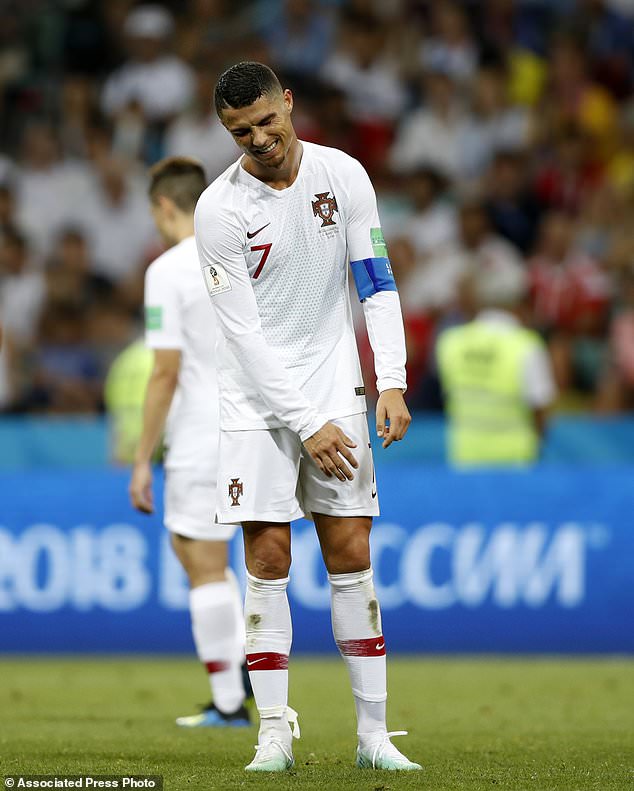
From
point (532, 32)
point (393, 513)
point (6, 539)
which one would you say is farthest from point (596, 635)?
point (532, 32)

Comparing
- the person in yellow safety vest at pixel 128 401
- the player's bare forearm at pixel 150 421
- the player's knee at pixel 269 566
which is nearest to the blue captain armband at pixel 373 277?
the player's knee at pixel 269 566

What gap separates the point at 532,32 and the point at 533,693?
9526mm

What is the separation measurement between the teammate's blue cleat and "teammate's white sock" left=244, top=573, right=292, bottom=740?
Result: 1.72 metres

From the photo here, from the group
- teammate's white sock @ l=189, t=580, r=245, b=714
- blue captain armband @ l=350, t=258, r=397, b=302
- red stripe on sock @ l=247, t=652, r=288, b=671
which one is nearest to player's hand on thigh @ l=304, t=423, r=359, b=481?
blue captain armband @ l=350, t=258, r=397, b=302

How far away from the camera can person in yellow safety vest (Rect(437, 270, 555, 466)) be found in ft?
33.9

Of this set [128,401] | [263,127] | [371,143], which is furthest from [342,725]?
[371,143]

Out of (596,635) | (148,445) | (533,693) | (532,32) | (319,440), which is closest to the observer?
(319,440)

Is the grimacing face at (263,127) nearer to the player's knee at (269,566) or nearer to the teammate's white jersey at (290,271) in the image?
the teammate's white jersey at (290,271)

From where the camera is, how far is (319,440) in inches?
201

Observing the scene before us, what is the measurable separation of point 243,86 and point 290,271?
64 cm

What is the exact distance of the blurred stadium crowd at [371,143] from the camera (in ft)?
42.0

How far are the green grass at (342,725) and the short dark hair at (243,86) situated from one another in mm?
2185

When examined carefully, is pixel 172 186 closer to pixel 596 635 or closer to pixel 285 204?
pixel 285 204

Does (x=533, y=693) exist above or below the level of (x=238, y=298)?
below
